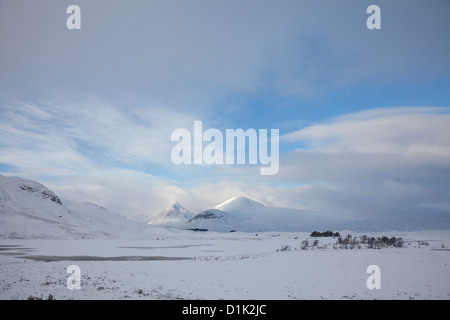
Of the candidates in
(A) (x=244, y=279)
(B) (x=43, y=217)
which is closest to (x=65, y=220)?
(B) (x=43, y=217)

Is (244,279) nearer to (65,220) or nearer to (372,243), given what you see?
(372,243)

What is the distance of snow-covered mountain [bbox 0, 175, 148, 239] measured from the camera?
70.2 m

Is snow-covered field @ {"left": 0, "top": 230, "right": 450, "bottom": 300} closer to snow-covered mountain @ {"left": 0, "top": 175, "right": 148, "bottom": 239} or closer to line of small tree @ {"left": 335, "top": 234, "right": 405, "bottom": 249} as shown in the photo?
line of small tree @ {"left": 335, "top": 234, "right": 405, "bottom": 249}

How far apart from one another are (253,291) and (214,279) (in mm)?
3439

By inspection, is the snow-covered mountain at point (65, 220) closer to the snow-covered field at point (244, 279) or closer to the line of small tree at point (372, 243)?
the snow-covered field at point (244, 279)

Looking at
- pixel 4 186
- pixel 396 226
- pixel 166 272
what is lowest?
pixel 396 226

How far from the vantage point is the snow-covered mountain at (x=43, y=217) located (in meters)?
70.2

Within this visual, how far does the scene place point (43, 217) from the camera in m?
91.4

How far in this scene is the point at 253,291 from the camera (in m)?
15.7
